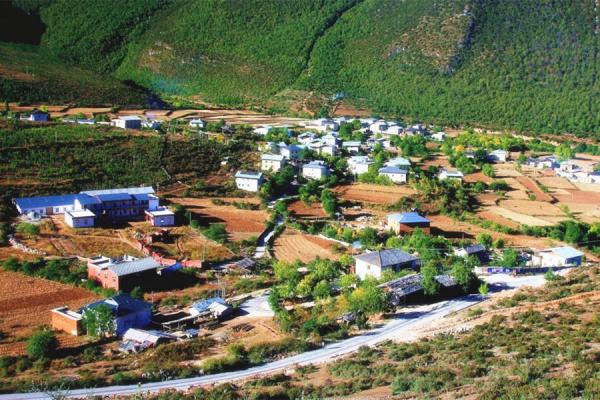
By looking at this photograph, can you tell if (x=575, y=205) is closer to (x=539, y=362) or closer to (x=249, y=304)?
(x=249, y=304)

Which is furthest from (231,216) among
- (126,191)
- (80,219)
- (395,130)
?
(395,130)

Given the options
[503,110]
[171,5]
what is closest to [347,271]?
[503,110]

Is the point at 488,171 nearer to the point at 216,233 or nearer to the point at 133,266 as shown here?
the point at 216,233

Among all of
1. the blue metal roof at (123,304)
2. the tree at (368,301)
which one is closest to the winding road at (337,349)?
the tree at (368,301)

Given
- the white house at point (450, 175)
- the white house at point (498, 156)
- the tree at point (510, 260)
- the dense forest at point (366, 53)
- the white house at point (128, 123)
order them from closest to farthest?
the tree at point (510, 260) < the white house at point (450, 175) < the white house at point (128, 123) < the white house at point (498, 156) < the dense forest at point (366, 53)

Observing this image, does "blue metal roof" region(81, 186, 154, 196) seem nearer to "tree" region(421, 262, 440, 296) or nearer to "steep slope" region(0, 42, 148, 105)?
"tree" region(421, 262, 440, 296)

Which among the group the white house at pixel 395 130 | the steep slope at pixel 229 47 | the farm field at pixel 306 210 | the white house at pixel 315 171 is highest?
the steep slope at pixel 229 47

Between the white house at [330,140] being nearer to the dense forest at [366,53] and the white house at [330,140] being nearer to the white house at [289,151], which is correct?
the white house at [289,151]
